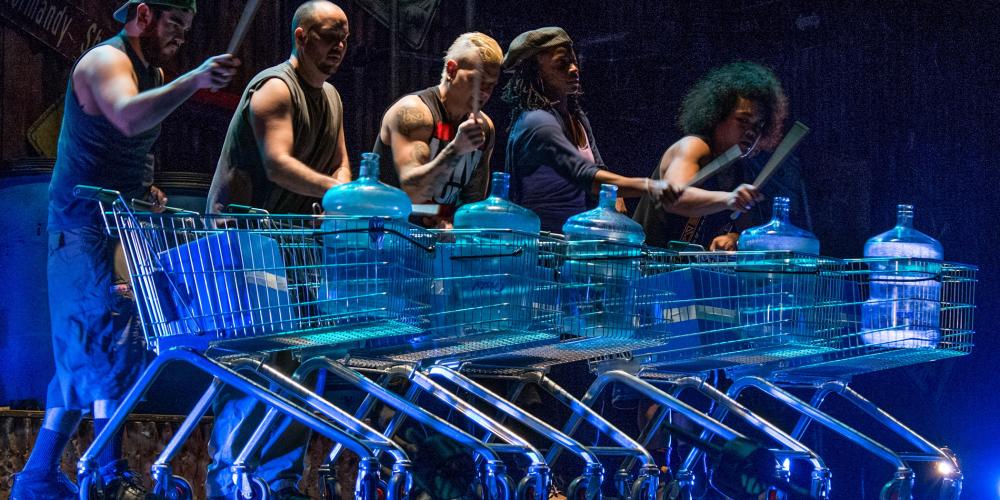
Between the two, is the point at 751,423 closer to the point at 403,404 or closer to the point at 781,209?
the point at 781,209

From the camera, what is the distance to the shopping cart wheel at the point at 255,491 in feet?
10.9

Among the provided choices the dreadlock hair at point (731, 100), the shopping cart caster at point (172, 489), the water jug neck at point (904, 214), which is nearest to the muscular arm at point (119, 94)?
the shopping cart caster at point (172, 489)

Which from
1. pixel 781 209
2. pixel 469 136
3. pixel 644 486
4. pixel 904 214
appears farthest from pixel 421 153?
pixel 904 214

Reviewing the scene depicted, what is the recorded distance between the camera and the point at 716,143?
217 inches

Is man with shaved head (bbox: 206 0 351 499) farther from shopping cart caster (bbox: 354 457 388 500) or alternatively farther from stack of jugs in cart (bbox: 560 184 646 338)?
stack of jugs in cart (bbox: 560 184 646 338)

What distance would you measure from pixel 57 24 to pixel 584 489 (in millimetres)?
2601

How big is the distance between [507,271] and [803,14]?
2981 mm

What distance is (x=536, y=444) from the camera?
5090 mm

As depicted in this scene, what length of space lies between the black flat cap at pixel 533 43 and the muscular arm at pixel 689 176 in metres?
0.66

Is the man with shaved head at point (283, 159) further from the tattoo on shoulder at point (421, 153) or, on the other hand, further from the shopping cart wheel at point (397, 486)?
the shopping cart wheel at point (397, 486)

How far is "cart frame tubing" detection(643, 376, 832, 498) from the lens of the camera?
4027 millimetres

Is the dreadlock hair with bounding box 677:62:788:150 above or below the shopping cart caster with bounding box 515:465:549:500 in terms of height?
above

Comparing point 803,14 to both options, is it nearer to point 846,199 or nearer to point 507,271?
point 846,199

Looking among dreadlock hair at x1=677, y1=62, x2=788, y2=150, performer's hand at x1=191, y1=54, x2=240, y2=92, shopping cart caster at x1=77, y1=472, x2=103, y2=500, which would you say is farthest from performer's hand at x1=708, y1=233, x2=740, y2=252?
shopping cart caster at x1=77, y1=472, x2=103, y2=500
